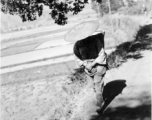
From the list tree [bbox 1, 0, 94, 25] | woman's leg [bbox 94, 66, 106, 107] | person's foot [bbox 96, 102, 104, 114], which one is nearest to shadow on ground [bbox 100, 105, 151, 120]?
person's foot [bbox 96, 102, 104, 114]

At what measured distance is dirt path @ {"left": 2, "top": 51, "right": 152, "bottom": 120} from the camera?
181 inches

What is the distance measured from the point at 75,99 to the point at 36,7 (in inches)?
122

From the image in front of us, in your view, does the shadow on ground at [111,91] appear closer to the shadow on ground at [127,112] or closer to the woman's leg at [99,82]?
the shadow on ground at [127,112]

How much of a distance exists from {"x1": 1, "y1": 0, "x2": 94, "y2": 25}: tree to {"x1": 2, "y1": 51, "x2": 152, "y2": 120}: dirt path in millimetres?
2447

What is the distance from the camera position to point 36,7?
22.0 feet

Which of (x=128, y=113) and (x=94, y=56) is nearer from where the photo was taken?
(x=128, y=113)

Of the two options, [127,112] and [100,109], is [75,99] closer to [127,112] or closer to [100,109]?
[100,109]

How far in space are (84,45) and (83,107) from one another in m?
1.58

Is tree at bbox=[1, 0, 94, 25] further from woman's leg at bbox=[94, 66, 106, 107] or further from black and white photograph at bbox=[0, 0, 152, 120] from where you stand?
woman's leg at bbox=[94, 66, 106, 107]

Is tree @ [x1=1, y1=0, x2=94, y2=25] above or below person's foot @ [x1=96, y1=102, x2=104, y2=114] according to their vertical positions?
above

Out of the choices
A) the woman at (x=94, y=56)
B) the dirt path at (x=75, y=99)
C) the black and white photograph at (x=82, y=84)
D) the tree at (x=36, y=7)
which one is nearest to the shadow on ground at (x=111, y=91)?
the black and white photograph at (x=82, y=84)

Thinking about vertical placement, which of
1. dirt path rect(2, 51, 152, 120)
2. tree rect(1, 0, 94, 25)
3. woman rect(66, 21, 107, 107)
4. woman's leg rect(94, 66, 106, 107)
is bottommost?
dirt path rect(2, 51, 152, 120)

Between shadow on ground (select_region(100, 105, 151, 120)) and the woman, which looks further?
the woman

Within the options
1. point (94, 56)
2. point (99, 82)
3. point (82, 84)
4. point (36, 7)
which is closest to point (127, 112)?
point (99, 82)
